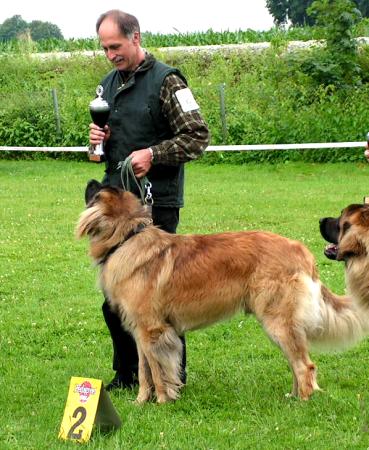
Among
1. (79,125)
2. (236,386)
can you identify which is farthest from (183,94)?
(79,125)

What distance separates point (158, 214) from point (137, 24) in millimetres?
1342

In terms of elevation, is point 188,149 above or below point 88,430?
above

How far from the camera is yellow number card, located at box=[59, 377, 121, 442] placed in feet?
15.3

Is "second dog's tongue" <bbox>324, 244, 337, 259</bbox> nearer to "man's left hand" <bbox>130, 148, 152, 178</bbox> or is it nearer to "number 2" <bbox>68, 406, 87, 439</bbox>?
"man's left hand" <bbox>130, 148, 152, 178</bbox>

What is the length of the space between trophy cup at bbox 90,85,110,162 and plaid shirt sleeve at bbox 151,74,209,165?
388 millimetres

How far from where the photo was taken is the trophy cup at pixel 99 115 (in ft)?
17.7

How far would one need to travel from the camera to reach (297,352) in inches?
211

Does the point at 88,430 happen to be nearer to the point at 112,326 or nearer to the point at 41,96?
the point at 112,326

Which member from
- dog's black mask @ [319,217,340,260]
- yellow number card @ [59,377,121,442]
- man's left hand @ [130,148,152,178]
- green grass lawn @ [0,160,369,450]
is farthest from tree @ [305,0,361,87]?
yellow number card @ [59,377,121,442]

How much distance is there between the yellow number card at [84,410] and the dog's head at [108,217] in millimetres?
1049

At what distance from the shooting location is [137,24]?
211 inches

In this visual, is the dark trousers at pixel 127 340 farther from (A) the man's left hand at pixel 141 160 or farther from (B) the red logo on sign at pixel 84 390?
(B) the red logo on sign at pixel 84 390

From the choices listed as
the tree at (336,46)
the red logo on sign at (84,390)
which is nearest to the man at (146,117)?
the red logo on sign at (84,390)

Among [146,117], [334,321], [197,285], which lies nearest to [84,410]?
[197,285]
